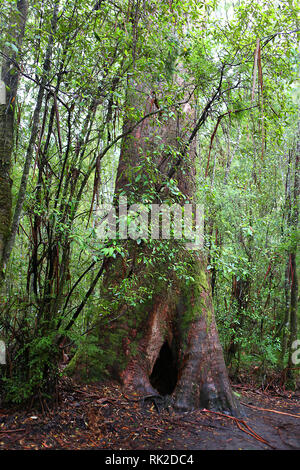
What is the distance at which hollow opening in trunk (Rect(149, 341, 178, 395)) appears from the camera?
541cm

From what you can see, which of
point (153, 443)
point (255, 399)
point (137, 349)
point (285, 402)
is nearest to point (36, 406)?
point (153, 443)

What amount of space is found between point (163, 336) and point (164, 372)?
2.40 ft

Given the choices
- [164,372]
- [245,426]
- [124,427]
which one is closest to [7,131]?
[124,427]

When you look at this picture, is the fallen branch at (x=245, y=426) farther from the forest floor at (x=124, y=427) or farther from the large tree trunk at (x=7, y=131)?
the large tree trunk at (x=7, y=131)

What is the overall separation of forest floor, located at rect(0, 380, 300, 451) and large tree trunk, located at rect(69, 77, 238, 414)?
28 centimetres

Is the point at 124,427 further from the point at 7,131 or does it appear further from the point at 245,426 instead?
the point at 7,131

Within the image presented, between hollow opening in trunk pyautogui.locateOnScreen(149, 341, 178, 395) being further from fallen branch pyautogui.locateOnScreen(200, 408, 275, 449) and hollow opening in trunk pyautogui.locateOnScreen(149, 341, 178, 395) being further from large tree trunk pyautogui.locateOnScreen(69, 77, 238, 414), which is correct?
fallen branch pyautogui.locateOnScreen(200, 408, 275, 449)

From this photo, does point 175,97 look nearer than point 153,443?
No

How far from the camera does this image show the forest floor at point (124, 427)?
3.31 meters

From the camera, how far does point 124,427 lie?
12.6ft

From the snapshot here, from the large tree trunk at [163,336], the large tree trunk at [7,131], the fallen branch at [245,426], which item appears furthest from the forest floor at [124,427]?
the large tree trunk at [7,131]

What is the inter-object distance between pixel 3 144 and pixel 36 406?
2.89m

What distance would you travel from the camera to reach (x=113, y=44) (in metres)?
4.20

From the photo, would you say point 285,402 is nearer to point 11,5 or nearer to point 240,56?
point 240,56
